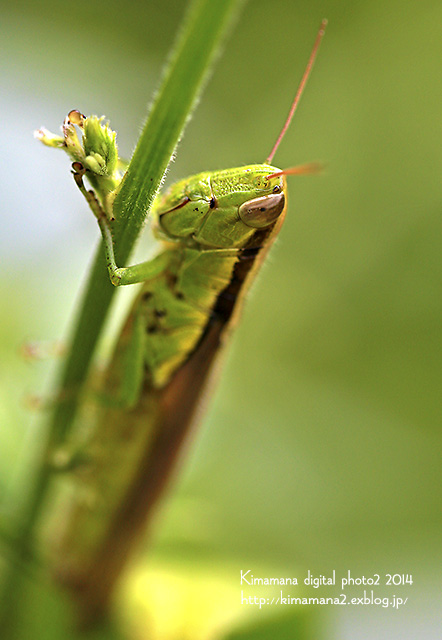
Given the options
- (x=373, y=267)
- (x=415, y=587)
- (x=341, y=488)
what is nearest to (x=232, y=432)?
(x=341, y=488)

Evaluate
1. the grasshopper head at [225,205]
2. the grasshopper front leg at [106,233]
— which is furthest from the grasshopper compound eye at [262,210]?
the grasshopper front leg at [106,233]

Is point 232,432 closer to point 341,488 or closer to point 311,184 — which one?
point 341,488

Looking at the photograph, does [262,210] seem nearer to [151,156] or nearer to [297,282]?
[151,156]

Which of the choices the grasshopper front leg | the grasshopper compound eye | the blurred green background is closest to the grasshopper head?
the grasshopper compound eye

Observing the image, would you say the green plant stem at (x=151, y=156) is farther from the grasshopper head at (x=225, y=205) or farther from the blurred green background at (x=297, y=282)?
the blurred green background at (x=297, y=282)

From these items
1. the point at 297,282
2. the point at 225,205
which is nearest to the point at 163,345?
the point at 225,205
